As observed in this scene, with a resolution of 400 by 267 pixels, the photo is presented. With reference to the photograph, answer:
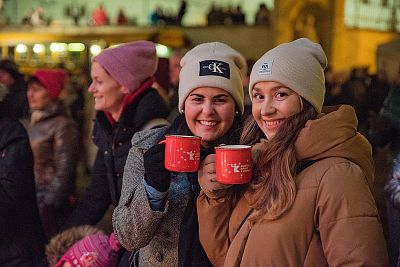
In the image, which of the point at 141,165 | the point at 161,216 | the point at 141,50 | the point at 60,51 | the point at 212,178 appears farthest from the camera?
the point at 60,51

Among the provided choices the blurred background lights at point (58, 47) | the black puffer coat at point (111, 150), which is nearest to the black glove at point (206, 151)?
the black puffer coat at point (111, 150)

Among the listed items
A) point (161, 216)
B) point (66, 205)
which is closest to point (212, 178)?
point (161, 216)

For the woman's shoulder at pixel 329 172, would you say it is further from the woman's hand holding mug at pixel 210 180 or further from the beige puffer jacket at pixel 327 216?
the woman's hand holding mug at pixel 210 180

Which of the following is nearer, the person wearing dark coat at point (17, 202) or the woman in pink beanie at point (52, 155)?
the person wearing dark coat at point (17, 202)

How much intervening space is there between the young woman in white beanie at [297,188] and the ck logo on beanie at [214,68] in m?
0.33

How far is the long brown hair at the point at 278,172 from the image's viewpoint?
243cm

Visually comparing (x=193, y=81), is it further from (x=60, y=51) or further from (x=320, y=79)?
(x=60, y=51)

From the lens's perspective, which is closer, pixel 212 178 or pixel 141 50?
pixel 212 178

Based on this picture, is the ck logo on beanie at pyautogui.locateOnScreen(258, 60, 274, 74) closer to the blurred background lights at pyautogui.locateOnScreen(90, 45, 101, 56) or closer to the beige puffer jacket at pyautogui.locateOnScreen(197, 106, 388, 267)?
the beige puffer jacket at pyautogui.locateOnScreen(197, 106, 388, 267)

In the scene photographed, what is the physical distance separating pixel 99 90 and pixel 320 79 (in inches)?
71.5

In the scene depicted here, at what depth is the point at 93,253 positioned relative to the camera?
11.6 feet

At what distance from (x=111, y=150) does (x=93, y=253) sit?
72 cm

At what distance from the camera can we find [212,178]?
260 centimetres

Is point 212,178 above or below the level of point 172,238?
above
